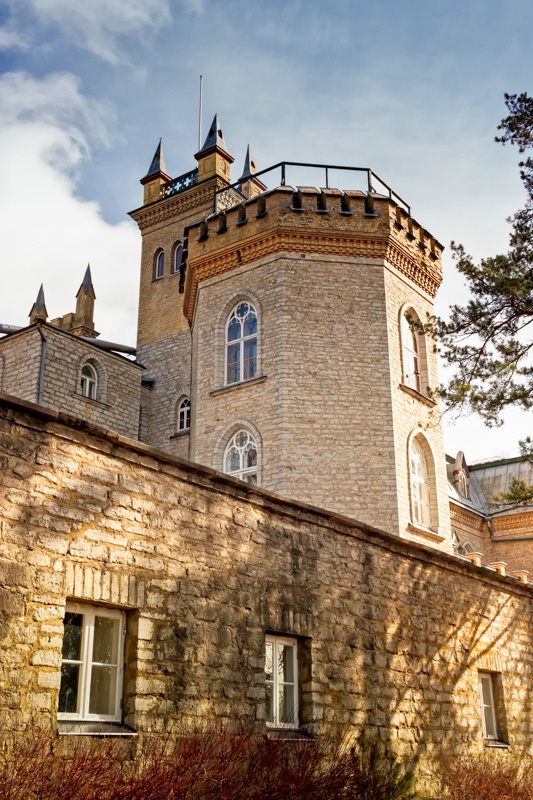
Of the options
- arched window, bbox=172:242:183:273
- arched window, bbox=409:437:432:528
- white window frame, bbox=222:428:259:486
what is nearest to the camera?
white window frame, bbox=222:428:259:486

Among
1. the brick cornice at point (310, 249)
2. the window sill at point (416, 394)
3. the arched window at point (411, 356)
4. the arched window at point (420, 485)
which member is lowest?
the arched window at point (420, 485)

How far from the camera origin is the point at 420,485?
760 inches

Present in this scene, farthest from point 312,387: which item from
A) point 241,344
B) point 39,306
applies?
point 39,306

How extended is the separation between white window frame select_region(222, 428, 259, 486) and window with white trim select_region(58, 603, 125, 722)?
10772 millimetres

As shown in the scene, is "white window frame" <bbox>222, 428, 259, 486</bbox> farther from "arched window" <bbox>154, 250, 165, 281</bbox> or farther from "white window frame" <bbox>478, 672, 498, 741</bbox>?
"arched window" <bbox>154, 250, 165, 281</bbox>

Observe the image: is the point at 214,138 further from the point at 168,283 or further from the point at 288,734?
the point at 288,734

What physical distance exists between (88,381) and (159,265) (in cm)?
855

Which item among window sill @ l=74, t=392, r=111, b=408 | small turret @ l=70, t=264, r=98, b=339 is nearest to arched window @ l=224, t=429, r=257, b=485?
window sill @ l=74, t=392, r=111, b=408

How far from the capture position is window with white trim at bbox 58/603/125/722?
686cm

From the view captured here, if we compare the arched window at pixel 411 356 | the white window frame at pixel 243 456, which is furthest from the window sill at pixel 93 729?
the arched window at pixel 411 356

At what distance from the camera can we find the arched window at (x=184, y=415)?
1073 inches

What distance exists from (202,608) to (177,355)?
2182cm

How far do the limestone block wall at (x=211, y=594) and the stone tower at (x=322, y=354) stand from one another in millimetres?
6127

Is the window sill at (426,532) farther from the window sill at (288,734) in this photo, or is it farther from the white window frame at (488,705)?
the window sill at (288,734)
